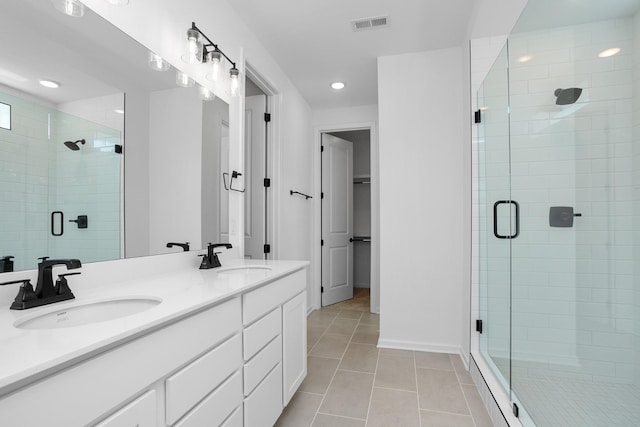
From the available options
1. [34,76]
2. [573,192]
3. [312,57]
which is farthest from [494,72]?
[34,76]

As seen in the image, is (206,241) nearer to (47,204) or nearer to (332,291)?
(47,204)

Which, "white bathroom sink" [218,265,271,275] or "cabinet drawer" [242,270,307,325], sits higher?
"white bathroom sink" [218,265,271,275]

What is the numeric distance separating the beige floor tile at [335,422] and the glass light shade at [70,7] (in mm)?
2130

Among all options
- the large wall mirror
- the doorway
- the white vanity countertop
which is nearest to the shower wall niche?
the large wall mirror

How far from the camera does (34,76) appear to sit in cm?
102

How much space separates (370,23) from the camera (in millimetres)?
2367

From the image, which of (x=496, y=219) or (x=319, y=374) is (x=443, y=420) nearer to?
(x=319, y=374)

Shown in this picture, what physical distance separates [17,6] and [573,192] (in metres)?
2.06

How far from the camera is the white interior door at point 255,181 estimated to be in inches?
119

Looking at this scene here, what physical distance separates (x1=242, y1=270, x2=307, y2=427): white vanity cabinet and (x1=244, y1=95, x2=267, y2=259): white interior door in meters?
1.20

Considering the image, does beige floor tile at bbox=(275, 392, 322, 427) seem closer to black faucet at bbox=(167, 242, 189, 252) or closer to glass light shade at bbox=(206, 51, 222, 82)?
black faucet at bbox=(167, 242, 189, 252)

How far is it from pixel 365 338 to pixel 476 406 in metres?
1.23

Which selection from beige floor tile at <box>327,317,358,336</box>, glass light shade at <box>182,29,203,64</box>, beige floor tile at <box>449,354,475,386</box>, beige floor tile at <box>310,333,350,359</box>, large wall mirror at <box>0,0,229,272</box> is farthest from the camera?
beige floor tile at <box>327,317,358,336</box>

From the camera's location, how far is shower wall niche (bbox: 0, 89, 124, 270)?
95 centimetres
